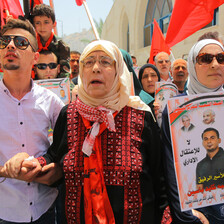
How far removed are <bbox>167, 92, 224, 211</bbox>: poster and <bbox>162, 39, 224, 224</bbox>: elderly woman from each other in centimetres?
10

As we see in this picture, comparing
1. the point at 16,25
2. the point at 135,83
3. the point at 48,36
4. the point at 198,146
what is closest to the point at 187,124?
the point at 198,146

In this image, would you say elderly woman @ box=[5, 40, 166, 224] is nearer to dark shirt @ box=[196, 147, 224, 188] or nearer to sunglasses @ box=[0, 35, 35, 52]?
dark shirt @ box=[196, 147, 224, 188]

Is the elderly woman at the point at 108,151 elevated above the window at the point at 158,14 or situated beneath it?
situated beneath

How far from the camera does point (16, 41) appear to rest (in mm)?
1647

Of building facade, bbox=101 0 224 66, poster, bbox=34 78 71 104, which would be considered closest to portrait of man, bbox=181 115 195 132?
poster, bbox=34 78 71 104

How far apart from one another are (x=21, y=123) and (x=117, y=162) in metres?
0.70

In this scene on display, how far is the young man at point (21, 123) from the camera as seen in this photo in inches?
62.6

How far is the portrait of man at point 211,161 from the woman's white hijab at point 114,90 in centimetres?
46

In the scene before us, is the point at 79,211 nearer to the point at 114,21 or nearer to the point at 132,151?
the point at 132,151

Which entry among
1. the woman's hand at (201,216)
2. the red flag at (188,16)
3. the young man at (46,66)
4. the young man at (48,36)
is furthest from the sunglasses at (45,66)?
the red flag at (188,16)

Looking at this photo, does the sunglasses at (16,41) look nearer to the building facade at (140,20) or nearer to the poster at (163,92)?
the poster at (163,92)

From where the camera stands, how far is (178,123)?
4.40 ft

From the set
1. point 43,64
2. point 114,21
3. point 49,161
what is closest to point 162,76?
point 43,64

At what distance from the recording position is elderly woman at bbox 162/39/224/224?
54.9 inches
